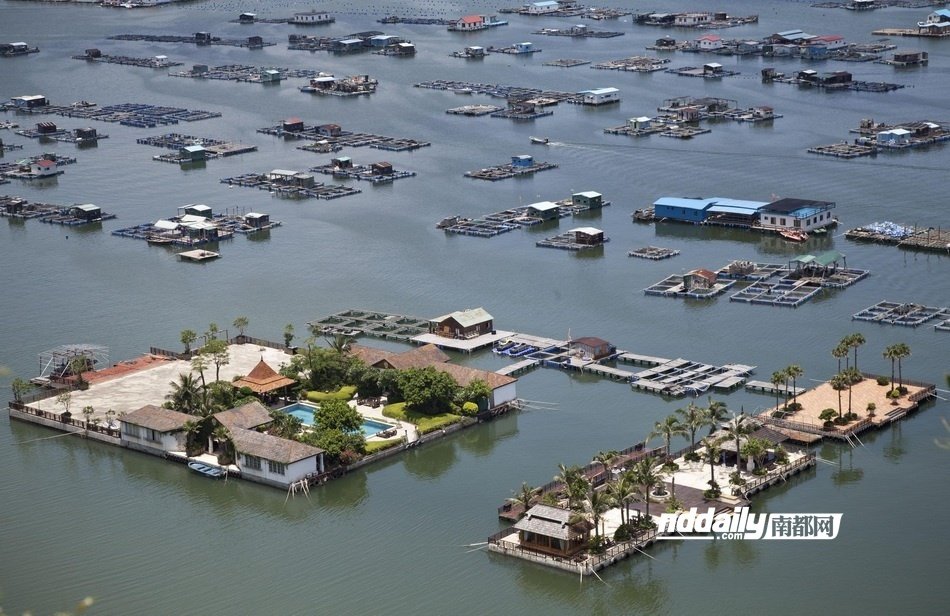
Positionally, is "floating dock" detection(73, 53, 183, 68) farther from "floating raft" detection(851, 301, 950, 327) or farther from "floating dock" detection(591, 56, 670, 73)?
"floating raft" detection(851, 301, 950, 327)

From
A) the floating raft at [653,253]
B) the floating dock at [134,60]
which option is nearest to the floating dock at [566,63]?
the floating dock at [134,60]

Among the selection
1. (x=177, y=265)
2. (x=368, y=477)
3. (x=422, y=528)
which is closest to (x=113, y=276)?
Result: (x=177, y=265)

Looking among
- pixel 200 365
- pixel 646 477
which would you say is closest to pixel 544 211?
pixel 200 365

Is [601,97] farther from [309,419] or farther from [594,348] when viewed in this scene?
[309,419]

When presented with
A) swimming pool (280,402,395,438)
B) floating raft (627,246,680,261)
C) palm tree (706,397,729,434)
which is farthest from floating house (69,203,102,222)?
palm tree (706,397,729,434)

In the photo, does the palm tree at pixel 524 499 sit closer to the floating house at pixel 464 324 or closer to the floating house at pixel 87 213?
the floating house at pixel 464 324
